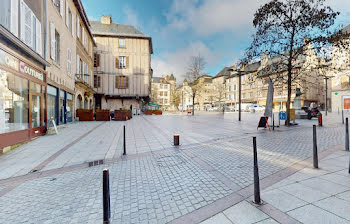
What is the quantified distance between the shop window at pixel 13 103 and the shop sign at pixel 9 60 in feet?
1.00

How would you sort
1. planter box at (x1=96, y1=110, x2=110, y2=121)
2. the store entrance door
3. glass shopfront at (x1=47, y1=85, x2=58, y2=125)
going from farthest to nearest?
planter box at (x1=96, y1=110, x2=110, y2=121)
glass shopfront at (x1=47, y1=85, x2=58, y2=125)
the store entrance door

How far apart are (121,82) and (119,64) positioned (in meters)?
3.18

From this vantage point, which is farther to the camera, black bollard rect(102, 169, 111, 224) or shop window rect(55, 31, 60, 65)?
shop window rect(55, 31, 60, 65)

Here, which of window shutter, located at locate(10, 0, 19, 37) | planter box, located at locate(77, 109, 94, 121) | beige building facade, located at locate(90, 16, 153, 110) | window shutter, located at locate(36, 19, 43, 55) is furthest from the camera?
beige building facade, located at locate(90, 16, 153, 110)

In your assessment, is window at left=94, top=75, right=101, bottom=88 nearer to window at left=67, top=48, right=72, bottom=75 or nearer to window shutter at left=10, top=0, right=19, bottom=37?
window at left=67, top=48, right=72, bottom=75

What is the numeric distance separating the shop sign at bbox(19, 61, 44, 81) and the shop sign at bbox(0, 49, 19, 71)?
0.26 m

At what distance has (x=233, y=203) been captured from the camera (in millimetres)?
2533

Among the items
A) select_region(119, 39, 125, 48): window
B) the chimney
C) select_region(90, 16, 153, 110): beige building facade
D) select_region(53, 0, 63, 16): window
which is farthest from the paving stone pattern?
the chimney

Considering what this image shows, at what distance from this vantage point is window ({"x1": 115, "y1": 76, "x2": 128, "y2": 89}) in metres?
28.5

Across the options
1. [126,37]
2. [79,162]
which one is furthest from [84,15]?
[79,162]

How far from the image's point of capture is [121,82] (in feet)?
93.5

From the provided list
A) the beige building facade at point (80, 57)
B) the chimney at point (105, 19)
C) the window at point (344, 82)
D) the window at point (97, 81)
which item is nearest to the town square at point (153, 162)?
the beige building facade at point (80, 57)

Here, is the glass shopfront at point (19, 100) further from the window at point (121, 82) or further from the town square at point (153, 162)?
the window at point (121, 82)

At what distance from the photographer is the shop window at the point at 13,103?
5.71m
